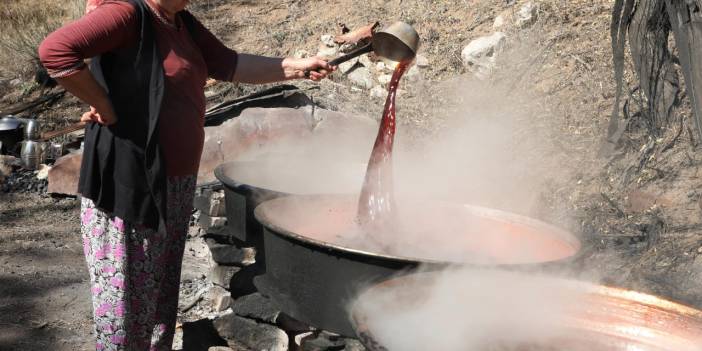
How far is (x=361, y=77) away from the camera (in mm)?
7410

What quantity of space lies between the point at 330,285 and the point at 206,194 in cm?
229

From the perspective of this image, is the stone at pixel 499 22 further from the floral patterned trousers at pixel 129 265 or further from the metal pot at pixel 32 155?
the floral patterned trousers at pixel 129 265

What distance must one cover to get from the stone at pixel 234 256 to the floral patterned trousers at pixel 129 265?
1.40 metres

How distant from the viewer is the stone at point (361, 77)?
24.0 ft

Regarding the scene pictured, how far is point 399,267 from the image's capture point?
2588 mm

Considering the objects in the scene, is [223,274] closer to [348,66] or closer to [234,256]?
[234,256]

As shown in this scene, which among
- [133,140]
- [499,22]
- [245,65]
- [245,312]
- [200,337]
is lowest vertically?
[200,337]

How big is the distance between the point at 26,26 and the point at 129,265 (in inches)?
388

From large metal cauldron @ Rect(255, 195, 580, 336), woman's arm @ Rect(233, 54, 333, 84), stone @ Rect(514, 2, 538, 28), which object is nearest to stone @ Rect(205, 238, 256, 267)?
large metal cauldron @ Rect(255, 195, 580, 336)

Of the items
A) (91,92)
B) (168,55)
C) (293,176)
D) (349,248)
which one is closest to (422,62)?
(293,176)

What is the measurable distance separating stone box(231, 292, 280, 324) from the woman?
2.96 ft

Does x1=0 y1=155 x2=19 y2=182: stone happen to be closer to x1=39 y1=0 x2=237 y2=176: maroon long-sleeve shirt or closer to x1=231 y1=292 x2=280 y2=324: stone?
x1=231 y1=292 x2=280 y2=324: stone

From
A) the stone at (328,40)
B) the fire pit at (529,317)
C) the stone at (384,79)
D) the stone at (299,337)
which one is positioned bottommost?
the stone at (299,337)

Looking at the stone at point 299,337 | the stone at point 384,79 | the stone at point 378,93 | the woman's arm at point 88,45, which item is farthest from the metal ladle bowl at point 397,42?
the stone at point 384,79
